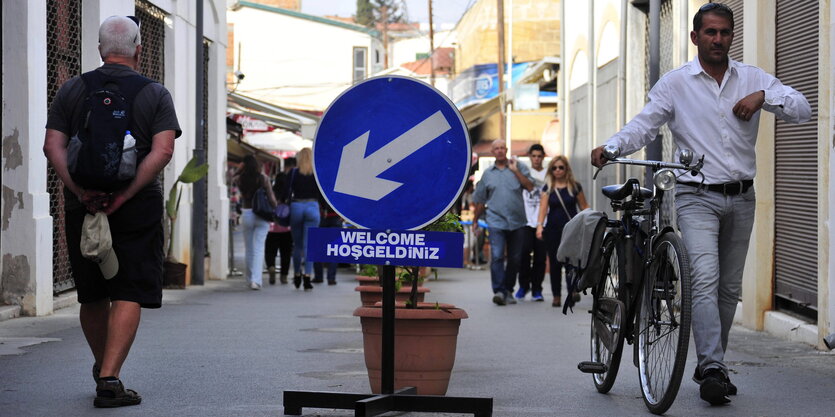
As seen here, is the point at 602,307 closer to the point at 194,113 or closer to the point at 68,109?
the point at 68,109

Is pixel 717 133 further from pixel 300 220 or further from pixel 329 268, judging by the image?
pixel 329 268

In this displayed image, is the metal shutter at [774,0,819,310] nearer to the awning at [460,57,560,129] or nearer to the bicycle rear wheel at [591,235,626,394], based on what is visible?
the bicycle rear wheel at [591,235,626,394]

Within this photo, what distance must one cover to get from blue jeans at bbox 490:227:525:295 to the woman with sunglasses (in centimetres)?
27

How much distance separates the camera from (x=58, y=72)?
13.6 metres

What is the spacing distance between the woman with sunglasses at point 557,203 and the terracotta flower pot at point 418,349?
28.9 ft

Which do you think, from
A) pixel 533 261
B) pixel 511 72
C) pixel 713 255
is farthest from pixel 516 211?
pixel 511 72

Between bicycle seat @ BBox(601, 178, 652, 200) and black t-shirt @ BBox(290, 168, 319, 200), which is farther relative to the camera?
black t-shirt @ BBox(290, 168, 319, 200)

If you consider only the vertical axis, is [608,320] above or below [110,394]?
above

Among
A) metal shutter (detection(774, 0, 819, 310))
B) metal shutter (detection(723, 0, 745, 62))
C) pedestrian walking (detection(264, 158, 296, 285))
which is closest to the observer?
metal shutter (detection(774, 0, 819, 310))

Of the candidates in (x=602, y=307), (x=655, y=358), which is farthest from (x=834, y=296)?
(x=655, y=358)

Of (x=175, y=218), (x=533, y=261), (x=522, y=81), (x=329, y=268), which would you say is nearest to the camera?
(x=533, y=261)

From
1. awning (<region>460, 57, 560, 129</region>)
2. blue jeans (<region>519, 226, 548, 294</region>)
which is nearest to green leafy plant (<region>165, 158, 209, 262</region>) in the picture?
blue jeans (<region>519, 226, 548, 294</region>)

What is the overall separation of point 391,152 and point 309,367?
267 centimetres

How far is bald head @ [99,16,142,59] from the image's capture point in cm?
685
